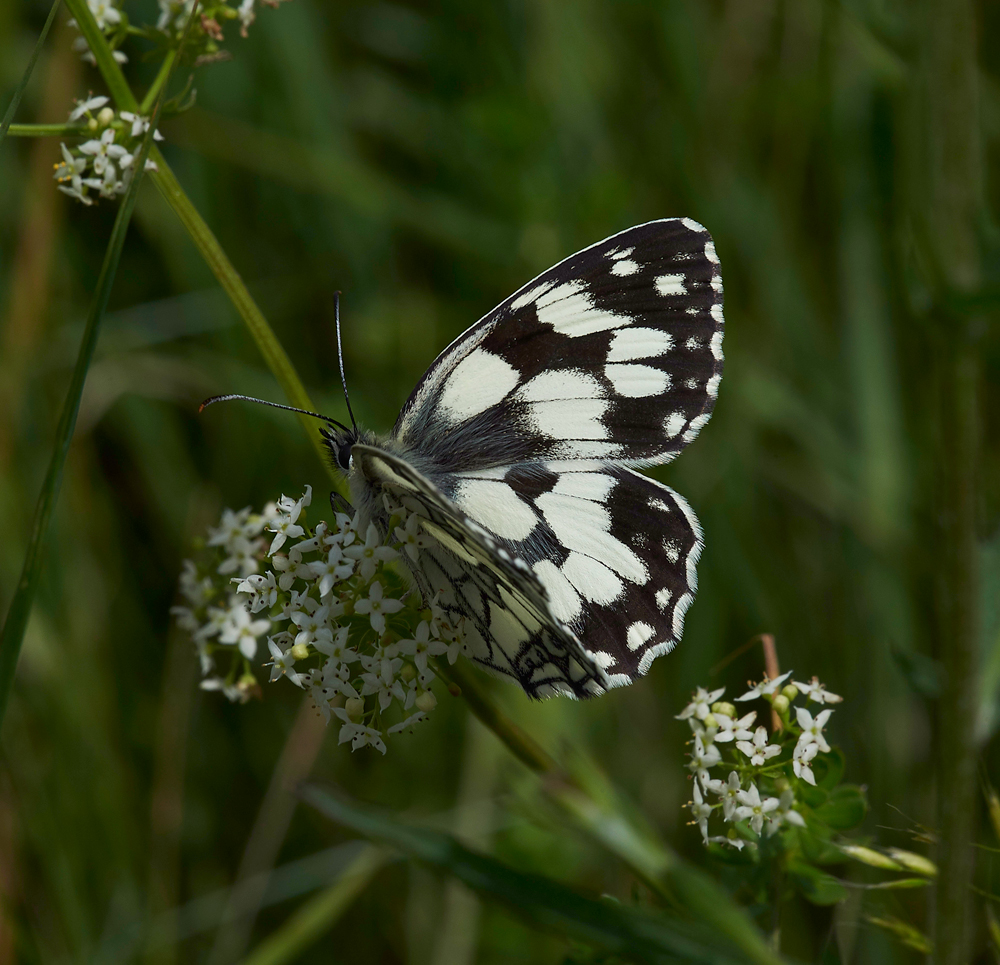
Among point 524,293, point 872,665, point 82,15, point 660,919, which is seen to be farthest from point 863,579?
point 82,15

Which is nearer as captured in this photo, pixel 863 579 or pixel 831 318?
pixel 863 579

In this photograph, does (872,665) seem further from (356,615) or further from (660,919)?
(660,919)

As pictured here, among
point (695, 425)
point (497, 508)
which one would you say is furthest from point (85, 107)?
point (695, 425)

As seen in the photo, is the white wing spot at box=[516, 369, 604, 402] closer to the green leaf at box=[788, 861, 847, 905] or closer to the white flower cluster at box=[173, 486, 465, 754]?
the white flower cluster at box=[173, 486, 465, 754]

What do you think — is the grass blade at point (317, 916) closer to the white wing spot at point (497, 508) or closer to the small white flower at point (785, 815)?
the white wing spot at point (497, 508)

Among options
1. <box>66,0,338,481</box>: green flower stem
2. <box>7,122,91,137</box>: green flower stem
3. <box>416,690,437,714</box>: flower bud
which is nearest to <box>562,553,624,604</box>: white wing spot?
<box>416,690,437,714</box>: flower bud

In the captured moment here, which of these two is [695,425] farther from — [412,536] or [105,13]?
[105,13]

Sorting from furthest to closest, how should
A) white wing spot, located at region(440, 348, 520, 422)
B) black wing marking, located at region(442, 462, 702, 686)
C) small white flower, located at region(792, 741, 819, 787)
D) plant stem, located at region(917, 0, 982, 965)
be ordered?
white wing spot, located at region(440, 348, 520, 422) → black wing marking, located at region(442, 462, 702, 686) → small white flower, located at region(792, 741, 819, 787) → plant stem, located at region(917, 0, 982, 965)

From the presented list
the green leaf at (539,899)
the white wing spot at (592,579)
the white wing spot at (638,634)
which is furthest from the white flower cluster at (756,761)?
the green leaf at (539,899)
